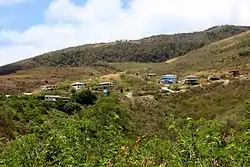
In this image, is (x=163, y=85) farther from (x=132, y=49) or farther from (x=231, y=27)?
(x=231, y=27)

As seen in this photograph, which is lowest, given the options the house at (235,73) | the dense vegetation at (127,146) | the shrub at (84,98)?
the shrub at (84,98)

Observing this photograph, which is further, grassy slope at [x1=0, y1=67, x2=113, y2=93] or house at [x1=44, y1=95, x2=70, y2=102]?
grassy slope at [x1=0, y1=67, x2=113, y2=93]

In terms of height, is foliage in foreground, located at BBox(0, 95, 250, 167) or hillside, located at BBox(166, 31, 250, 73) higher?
foliage in foreground, located at BBox(0, 95, 250, 167)

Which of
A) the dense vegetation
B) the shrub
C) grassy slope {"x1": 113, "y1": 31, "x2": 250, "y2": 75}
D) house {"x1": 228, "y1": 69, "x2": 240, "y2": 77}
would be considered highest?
the dense vegetation

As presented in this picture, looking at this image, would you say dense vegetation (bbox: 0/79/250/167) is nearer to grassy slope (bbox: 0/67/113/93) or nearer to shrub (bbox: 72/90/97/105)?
shrub (bbox: 72/90/97/105)

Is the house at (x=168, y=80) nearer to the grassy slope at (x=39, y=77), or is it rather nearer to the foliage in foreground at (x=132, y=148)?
the grassy slope at (x=39, y=77)

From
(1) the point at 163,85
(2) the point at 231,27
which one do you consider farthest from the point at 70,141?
(2) the point at 231,27

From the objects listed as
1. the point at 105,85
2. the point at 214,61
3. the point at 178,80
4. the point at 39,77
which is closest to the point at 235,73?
the point at 178,80

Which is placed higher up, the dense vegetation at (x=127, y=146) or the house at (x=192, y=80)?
the dense vegetation at (x=127, y=146)

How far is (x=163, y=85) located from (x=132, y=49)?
53257 mm

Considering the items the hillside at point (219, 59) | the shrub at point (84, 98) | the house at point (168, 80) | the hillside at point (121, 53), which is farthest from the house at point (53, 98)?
the hillside at point (121, 53)

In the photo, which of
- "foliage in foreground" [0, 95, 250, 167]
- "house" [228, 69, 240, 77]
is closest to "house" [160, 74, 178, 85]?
"house" [228, 69, 240, 77]

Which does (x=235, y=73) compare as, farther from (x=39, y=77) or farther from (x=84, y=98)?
(x=39, y=77)

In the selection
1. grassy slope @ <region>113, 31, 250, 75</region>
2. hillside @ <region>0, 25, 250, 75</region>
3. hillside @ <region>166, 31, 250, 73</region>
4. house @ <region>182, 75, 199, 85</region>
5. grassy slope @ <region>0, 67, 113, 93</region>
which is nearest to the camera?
house @ <region>182, 75, 199, 85</region>
